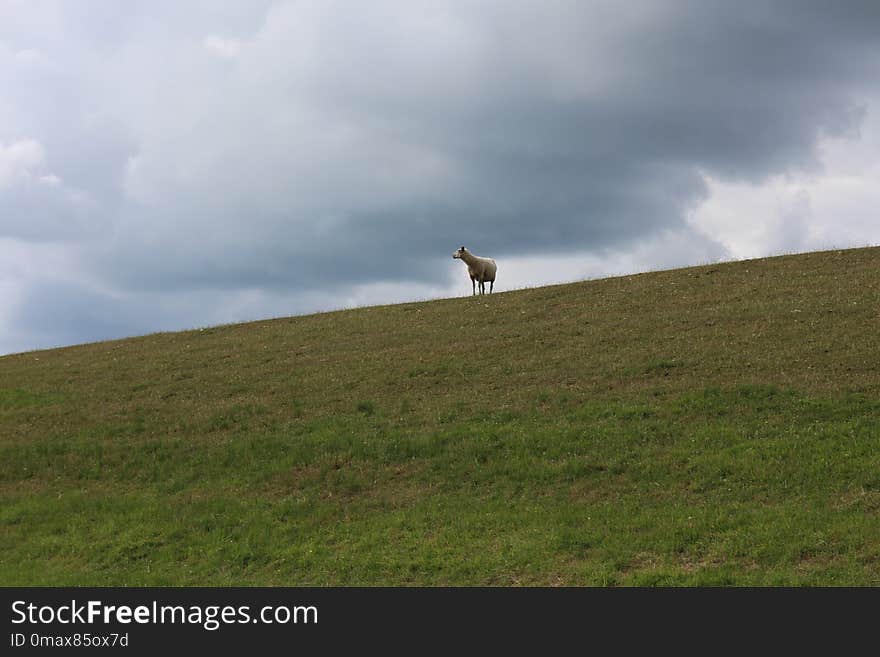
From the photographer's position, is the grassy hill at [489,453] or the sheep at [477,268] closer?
the grassy hill at [489,453]

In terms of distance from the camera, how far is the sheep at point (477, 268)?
163ft

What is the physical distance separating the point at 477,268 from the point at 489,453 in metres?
26.7

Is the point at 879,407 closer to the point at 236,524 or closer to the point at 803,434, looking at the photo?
the point at 803,434

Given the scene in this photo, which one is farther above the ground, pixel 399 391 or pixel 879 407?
pixel 399 391

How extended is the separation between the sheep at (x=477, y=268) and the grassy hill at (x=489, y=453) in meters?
10.1

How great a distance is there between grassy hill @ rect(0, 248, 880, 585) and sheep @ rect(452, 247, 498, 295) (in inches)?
397

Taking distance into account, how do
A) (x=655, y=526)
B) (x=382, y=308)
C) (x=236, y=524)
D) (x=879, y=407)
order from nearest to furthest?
(x=655, y=526)
(x=236, y=524)
(x=879, y=407)
(x=382, y=308)

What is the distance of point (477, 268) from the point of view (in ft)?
163

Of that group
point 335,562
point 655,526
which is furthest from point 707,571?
point 335,562

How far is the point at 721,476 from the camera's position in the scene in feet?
66.2

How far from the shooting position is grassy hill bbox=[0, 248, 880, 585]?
1767 cm

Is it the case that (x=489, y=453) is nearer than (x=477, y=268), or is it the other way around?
(x=489, y=453)
